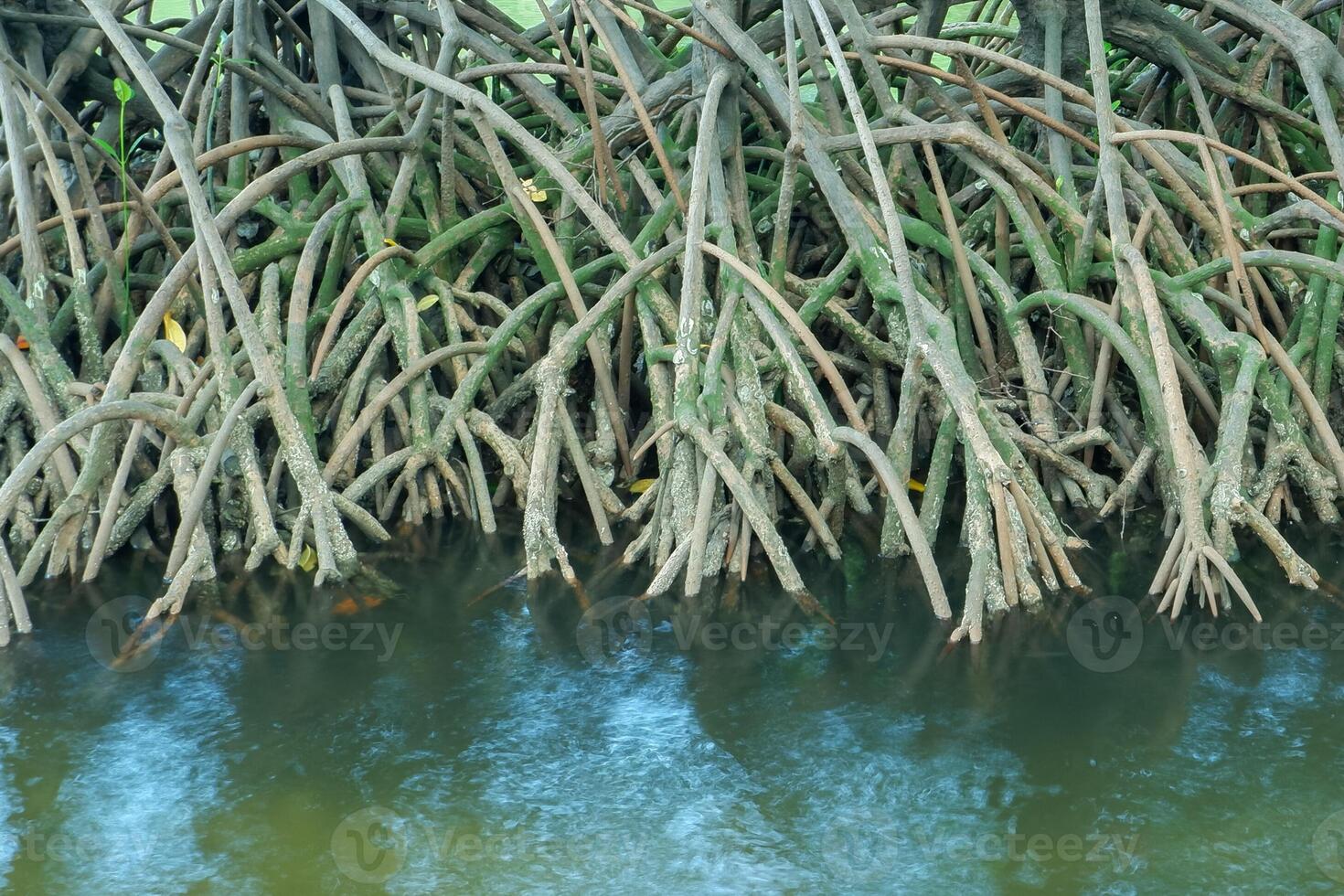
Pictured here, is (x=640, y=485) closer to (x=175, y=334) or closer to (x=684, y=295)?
(x=684, y=295)

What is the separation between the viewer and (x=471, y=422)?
578 cm

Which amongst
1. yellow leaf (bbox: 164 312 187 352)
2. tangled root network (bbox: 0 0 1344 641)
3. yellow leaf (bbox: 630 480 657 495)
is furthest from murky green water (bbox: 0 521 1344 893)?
yellow leaf (bbox: 164 312 187 352)

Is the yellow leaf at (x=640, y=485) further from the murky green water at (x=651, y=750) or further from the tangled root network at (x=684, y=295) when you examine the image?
the murky green water at (x=651, y=750)

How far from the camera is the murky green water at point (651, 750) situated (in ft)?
11.7

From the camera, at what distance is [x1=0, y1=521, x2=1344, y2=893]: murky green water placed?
11.7 ft

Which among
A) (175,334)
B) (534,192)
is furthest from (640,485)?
(175,334)

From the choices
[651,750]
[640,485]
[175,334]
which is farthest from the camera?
[640,485]

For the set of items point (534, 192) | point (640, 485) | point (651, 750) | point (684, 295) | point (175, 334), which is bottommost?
point (651, 750)

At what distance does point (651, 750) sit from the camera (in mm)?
4133

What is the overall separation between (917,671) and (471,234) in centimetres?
290

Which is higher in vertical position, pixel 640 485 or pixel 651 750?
pixel 640 485

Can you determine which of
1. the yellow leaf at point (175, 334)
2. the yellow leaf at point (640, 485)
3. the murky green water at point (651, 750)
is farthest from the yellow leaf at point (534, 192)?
the murky green water at point (651, 750)

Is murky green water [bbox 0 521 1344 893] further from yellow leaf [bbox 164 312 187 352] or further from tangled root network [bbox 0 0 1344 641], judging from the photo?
yellow leaf [bbox 164 312 187 352]

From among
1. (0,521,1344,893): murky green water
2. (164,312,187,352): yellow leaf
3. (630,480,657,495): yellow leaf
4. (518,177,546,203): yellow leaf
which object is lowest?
(0,521,1344,893): murky green water
